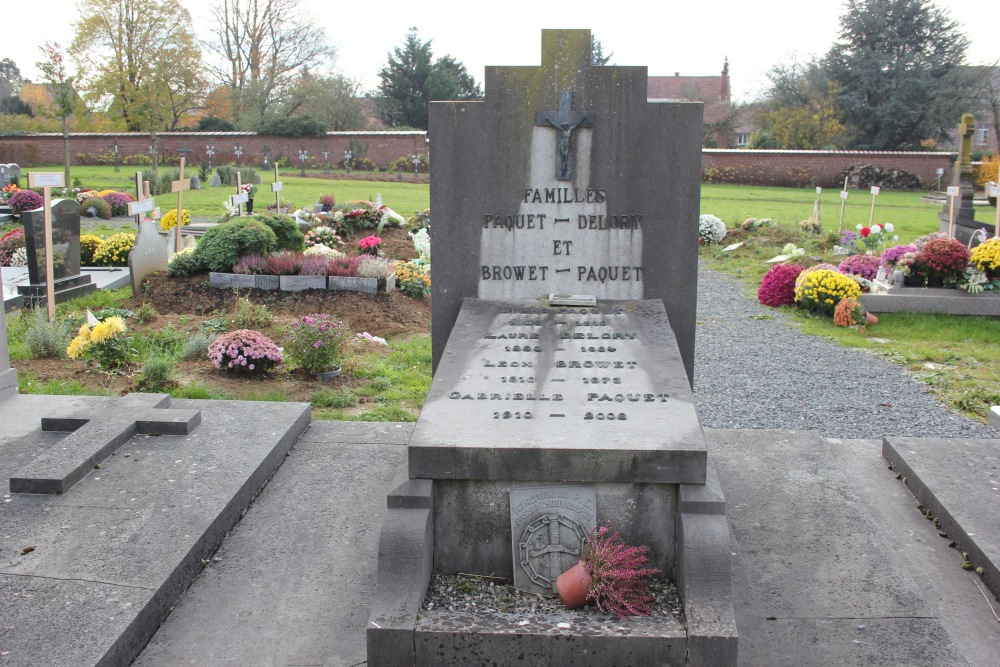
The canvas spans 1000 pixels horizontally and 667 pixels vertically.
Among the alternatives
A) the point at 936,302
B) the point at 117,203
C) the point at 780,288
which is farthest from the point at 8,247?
the point at 936,302

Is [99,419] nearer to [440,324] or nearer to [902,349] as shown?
[440,324]

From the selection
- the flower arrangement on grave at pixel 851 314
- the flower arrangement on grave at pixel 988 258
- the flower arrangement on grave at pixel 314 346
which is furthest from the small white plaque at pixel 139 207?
the flower arrangement on grave at pixel 988 258

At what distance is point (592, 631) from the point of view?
3.25 metres

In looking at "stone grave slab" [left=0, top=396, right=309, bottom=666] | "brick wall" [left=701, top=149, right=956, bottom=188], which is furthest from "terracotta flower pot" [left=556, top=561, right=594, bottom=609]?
"brick wall" [left=701, top=149, right=956, bottom=188]

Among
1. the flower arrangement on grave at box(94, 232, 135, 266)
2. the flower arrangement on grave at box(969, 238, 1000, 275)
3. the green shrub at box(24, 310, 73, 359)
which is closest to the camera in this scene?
the green shrub at box(24, 310, 73, 359)

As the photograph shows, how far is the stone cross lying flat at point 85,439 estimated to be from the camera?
14.8 feet

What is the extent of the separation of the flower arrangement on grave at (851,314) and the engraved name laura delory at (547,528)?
8185mm

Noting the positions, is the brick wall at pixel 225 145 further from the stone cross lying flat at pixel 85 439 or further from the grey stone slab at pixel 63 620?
the grey stone slab at pixel 63 620

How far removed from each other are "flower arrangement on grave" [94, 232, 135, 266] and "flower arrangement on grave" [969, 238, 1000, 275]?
12492mm

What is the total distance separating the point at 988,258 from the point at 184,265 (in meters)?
10.2

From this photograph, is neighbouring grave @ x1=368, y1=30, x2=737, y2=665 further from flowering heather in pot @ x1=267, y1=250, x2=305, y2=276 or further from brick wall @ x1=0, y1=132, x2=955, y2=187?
brick wall @ x1=0, y1=132, x2=955, y2=187

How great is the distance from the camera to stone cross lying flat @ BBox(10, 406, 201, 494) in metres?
4.51

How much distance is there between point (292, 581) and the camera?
402 centimetres

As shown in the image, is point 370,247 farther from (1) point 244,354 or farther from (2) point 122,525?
(2) point 122,525
